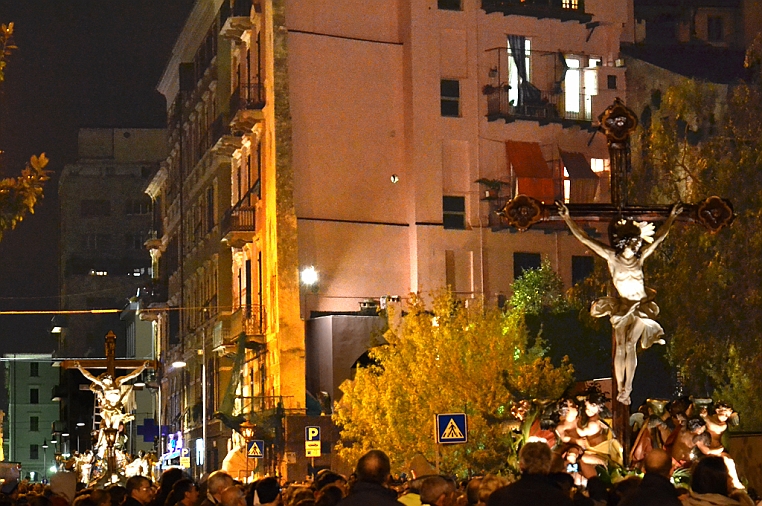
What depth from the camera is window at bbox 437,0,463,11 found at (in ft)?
200

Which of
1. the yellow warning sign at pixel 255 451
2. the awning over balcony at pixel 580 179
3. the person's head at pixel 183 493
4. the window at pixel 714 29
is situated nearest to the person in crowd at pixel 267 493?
the person's head at pixel 183 493

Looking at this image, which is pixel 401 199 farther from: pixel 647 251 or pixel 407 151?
pixel 647 251

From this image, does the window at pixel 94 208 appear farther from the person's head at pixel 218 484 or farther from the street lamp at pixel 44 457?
the person's head at pixel 218 484

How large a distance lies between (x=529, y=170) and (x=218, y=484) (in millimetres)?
45305

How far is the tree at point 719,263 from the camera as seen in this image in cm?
4503

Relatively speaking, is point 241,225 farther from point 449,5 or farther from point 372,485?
point 372,485

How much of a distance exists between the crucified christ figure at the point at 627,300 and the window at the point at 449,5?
130 feet

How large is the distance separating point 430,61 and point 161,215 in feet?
121

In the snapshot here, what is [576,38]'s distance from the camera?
209ft

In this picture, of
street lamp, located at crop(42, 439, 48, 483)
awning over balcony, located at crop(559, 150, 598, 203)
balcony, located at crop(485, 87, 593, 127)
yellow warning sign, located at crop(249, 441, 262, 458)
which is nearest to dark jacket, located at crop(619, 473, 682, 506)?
yellow warning sign, located at crop(249, 441, 262, 458)

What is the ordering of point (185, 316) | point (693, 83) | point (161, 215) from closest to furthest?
point (693, 83), point (185, 316), point (161, 215)

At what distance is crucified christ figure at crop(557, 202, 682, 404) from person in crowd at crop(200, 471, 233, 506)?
7.06 meters

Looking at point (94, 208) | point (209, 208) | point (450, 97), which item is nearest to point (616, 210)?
point (450, 97)

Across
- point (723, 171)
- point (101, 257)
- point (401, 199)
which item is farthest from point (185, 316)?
point (101, 257)
